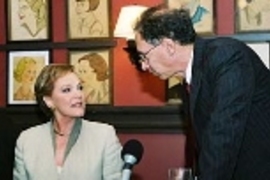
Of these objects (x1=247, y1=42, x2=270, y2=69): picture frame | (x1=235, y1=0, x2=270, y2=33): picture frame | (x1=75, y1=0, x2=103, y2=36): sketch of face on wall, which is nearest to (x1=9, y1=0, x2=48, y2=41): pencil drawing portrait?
(x1=75, y1=0, x2=103, y2=36): sketch of face on wall

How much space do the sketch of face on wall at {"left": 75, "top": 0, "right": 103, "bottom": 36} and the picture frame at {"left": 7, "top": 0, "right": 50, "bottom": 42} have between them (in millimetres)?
243

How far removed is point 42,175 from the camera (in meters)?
2.72

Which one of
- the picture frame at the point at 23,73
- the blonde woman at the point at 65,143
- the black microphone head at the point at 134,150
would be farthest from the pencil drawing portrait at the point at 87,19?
the black microphone head at the point at 134,150

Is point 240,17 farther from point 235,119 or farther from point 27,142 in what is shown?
point 235,119

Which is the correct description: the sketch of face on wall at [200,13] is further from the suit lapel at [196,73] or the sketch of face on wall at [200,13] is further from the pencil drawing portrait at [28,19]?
the suit lapel at [196,73]

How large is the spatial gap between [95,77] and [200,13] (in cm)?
79

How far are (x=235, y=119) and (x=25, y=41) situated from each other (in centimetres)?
241

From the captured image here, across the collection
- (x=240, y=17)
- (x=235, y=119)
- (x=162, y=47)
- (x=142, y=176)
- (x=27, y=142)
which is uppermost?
(x=240, y=17)

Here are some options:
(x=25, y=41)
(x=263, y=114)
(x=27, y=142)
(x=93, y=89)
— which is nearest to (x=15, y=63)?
(x=25, y=41)

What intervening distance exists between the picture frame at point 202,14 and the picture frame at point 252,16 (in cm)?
15

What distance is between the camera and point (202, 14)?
10.6 feet

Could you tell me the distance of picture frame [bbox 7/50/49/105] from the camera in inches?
143

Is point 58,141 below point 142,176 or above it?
above

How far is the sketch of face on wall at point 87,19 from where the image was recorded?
3469 mm
